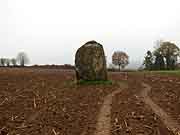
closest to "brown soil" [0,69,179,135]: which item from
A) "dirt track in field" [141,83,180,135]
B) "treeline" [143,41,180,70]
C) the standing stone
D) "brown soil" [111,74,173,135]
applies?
"brown soil" [111,74,173,135]

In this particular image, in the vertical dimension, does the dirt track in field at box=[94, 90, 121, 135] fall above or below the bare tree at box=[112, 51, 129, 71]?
below

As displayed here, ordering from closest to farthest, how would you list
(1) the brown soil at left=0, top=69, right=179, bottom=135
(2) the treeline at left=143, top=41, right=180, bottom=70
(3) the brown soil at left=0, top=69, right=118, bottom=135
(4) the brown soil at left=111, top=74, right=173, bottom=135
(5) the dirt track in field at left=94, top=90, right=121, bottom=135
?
1. (4) the brown soil at left=111, top=74, right=173, bottom=135
2. (5) the dirt track in field at left=94, top=90, right=121, bottom=135
3. (1) the brown soil at left=0, top=69, right=179, bottom=135
4. (3) the brown soil at left=0, top=69, right=118, bottom=135
5. (2) the treeline at left=143, top=41, right=180, bottom=70

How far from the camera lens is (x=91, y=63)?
2328 cm

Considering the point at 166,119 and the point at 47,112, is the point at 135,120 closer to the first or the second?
the point at 166,119

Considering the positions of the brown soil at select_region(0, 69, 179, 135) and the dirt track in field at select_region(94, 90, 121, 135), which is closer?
the dirt track in field at select_region(94, 90, 121, 135)

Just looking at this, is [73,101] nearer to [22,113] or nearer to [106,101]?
[106,101]

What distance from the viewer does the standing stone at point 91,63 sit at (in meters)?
23.3

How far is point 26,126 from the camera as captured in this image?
9.93m

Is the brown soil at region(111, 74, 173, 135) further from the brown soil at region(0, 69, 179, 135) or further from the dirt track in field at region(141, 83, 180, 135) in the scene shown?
the dirt track in field at region(141, 83, 180, 135)

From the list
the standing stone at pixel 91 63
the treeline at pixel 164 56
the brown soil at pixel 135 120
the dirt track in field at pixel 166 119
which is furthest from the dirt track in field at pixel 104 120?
the treeline at pixel 164 56

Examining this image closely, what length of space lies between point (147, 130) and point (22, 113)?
5393 mm

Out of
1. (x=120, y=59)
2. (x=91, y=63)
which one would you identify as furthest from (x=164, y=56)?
(x=91, y=63)

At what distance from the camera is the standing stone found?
918 inches

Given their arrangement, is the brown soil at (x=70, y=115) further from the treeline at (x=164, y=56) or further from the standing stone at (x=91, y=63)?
the treeline at (x=164, y=56)
